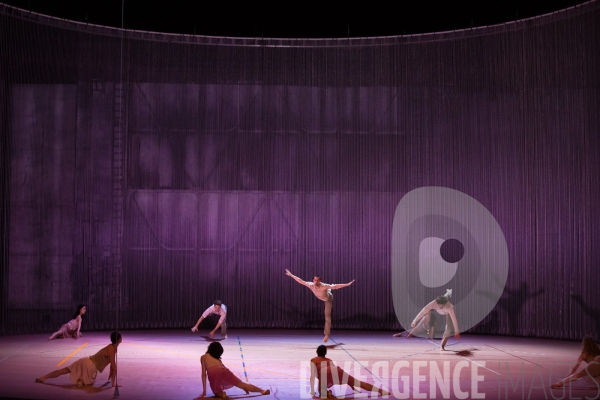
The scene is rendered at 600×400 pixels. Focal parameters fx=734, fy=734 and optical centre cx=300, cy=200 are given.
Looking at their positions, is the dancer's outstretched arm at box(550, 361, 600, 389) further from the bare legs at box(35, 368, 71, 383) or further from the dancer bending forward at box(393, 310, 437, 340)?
the bare legs at box(35, 368, 71, 383)

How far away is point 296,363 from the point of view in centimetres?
1021

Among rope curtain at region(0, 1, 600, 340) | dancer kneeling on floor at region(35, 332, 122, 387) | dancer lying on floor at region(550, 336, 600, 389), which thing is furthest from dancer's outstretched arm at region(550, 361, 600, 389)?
rope curtain at region(0, 1, 600, 340)

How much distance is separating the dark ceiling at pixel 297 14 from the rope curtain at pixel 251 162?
41 centimetres

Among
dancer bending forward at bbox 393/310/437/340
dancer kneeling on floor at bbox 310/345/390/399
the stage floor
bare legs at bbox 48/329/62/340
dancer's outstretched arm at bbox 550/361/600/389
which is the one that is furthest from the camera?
dancer bending forward at bbox 393/310/437/340

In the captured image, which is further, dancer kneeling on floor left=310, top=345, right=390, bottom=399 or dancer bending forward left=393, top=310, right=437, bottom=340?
dancer bending forward left=393, top=310, right=437, bottom=340

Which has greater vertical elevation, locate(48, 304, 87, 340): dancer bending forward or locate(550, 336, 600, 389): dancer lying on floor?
locate(550, 336, 600, 389): dancer lying on floor

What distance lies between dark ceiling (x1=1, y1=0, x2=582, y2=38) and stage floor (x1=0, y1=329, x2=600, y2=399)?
6.22 metres

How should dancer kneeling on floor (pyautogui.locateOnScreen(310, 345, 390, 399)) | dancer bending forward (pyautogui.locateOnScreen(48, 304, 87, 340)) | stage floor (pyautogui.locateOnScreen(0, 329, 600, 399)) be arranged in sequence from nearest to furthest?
dancer kneeling on floor (pyautogui.locateOnScreen(310, 345, 390, 399)), stage floor (pyautogui.locateOnScreen(0, 329, 600, 399)), dancer bending forward (pyautogui.locateOnScreen(48, 304, 87, 340))

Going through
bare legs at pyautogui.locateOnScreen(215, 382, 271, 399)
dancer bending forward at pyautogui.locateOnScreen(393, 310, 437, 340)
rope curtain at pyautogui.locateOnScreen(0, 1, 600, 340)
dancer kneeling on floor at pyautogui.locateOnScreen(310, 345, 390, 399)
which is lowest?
dancer bending forward at pyautogui.locateOnScreen(393, 310, 437, 340)

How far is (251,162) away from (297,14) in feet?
10.7

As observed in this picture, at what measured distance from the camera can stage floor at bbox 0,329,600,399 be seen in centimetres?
808

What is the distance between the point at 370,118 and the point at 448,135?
1.68 meters

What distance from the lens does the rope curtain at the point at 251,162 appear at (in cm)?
1465

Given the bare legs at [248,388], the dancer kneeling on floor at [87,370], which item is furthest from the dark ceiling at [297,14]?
the bare legs at [248,388]
